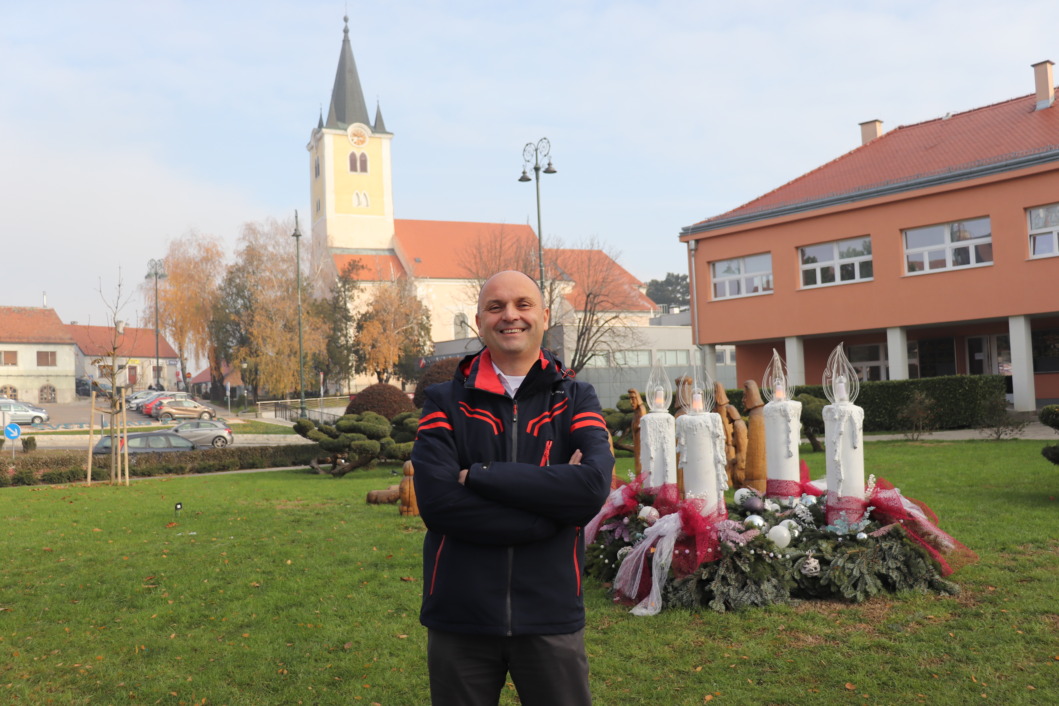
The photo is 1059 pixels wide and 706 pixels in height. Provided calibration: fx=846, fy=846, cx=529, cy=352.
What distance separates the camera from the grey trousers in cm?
268

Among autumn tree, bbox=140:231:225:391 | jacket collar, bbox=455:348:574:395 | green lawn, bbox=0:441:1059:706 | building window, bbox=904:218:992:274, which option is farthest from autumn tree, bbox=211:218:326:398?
jacket collar, bbox=455:348:574:395

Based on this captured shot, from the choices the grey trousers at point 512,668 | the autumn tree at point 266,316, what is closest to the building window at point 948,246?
the grey trousers at point 512,668

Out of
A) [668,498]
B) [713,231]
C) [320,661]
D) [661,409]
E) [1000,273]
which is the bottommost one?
[320,661]

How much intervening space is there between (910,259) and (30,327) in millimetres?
68087

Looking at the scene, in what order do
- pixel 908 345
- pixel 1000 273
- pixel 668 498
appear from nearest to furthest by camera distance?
pixel 668 498
pixel 1000 273
pixel 908 345

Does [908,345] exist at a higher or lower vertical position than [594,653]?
higher

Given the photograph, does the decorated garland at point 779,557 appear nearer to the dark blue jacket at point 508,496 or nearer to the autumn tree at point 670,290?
the dark blue jacket at point 508,496

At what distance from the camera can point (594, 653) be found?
17.8ft

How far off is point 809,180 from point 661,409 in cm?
2551

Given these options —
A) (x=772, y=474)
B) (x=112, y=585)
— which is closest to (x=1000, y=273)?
(x=772, y=474)

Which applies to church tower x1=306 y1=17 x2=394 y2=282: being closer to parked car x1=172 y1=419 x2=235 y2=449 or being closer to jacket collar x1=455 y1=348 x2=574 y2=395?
parked car x1=172 y1=419 x2=235 y2=449

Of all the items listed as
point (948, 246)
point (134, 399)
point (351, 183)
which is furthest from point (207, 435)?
point (351, 183)

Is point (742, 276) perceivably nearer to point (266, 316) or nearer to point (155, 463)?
point (155, 463)

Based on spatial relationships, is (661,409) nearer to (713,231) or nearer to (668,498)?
(668,498)
